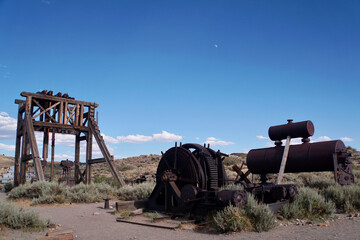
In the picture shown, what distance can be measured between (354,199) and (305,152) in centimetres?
287

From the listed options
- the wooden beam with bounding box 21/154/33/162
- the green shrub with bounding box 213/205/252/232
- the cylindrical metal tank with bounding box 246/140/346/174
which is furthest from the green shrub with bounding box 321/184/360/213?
the wooden beam with bounding box 21/154/33/162

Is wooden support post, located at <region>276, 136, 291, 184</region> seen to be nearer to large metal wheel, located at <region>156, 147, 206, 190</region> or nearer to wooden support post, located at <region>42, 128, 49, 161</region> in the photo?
large metal wheel, located at <region>156, 147, 206, 190</region>

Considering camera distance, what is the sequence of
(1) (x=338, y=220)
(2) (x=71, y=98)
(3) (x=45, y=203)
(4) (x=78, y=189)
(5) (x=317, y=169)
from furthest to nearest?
1. (2) (x=71, y=98)
2. (4) (x=78, y=189)
3. (3) (x=45, y=203)
4. (5) (x=317, y=169)
5. (1) (x=338, y=220)

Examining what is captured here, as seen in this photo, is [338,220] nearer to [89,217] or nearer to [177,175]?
[177,175]

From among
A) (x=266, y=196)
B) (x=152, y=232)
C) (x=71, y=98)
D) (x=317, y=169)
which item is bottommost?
(x=152, y=232)

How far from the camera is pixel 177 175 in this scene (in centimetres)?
1124

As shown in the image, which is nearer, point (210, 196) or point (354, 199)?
point (210, 196)

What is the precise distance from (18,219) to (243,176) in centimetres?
821

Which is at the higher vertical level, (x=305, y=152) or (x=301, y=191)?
(x=305, y=152)

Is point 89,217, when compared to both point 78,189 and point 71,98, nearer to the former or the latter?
point 78,189

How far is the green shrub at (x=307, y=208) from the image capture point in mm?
9242

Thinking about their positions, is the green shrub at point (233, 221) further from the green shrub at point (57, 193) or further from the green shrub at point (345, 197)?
the green shrub at point (57, 193)

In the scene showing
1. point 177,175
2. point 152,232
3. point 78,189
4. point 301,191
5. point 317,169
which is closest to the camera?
point 152,232

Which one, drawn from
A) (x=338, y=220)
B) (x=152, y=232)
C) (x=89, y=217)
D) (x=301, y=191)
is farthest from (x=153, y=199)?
(x=338, y=220)
